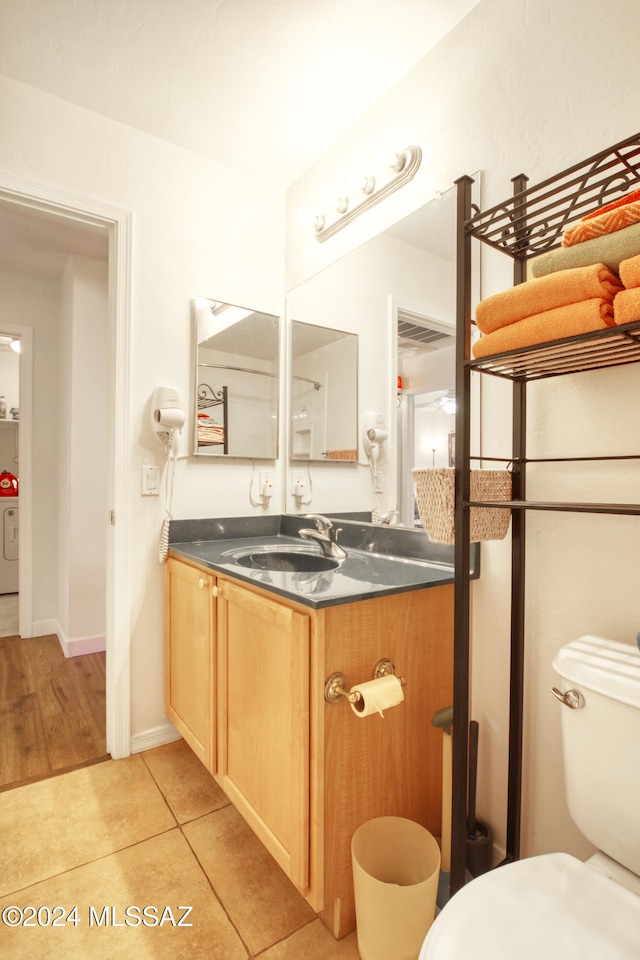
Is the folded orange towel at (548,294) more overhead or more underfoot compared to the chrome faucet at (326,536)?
more overhead

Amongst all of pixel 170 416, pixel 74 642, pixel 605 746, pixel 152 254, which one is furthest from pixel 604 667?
pixel 74 642

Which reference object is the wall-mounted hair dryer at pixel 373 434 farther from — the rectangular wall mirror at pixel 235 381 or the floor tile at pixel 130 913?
the floor tile at pixel 130 913

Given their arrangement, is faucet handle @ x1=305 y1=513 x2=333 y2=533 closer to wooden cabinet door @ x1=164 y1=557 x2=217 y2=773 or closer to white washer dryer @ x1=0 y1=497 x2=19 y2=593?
wooden cabinet door @ x1=164 y1=557 x2=217 y2=773

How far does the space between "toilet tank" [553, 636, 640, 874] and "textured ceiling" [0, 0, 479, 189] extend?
1789mm

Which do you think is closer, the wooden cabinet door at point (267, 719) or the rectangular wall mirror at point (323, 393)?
the wooden cabinet door at point (267, 719)

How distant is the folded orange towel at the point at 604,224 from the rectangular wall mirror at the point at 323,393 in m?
1.06

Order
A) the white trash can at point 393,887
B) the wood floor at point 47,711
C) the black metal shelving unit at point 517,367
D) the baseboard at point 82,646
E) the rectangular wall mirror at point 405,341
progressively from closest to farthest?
the black metal shelving unit at point 517,367 → the white trash can at point 393,887 → the rectangular wall mirror at point 405,341 → the wood floor at point 47,711 → the baseboard at point 82,646

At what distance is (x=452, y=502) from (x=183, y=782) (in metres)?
1.45

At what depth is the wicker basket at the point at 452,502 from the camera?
1.08m

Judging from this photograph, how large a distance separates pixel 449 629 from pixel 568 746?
0.43m

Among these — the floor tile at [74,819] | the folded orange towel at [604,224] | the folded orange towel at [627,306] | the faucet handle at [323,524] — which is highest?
the folded orange towel at [604,224]

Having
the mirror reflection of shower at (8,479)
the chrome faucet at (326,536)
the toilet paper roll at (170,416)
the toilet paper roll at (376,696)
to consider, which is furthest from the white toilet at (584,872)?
the mirror reflection of shower at (8,479)

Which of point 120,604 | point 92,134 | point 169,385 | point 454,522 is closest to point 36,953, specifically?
point 120,604

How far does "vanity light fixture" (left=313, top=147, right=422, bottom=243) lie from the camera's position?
5.21 ft
